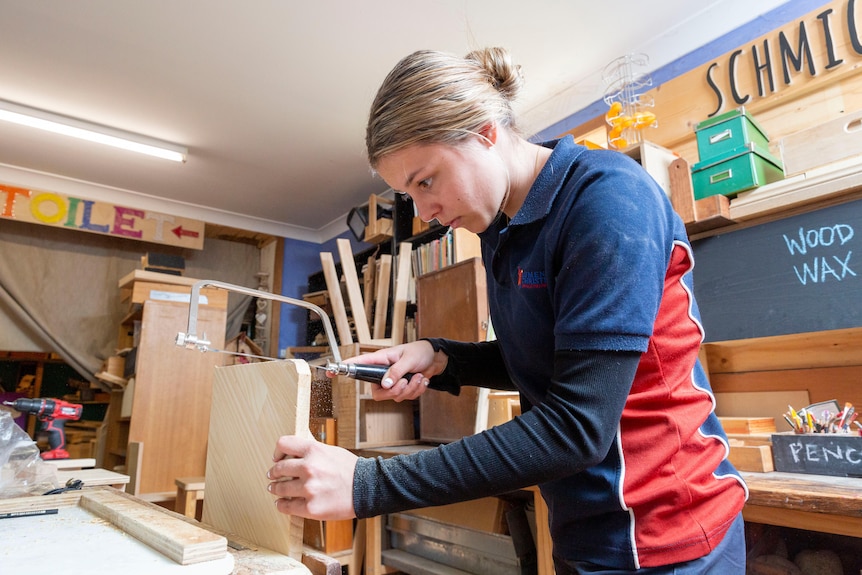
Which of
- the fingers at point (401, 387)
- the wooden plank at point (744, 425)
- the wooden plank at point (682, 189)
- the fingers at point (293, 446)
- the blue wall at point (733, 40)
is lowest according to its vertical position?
the wooden plank at point (744, 425)

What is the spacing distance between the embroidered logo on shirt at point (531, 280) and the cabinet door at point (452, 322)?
57.8 inches

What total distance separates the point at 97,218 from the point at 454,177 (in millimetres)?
4510

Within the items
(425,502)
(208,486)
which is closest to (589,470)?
(425,502)

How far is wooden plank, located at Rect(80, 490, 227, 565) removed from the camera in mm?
568

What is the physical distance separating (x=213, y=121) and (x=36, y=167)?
178cm

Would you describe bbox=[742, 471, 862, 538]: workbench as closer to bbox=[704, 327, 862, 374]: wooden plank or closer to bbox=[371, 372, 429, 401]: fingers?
bbox=[704, 327, 862, 374]: wooden plank

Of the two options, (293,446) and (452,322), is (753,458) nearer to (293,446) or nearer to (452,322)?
(293,446)

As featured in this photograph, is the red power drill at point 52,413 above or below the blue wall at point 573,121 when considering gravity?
below

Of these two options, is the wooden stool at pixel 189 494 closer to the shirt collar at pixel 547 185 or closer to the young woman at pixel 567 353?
the young woman at pixel 567 353

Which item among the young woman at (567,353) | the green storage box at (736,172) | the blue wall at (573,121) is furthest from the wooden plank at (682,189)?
the young woman at (567,353)

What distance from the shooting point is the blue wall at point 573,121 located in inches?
82.1

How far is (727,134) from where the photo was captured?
1.60 m

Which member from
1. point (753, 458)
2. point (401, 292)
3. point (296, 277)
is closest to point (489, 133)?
point (753, 458)

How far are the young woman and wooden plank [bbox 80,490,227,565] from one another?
9 cm
